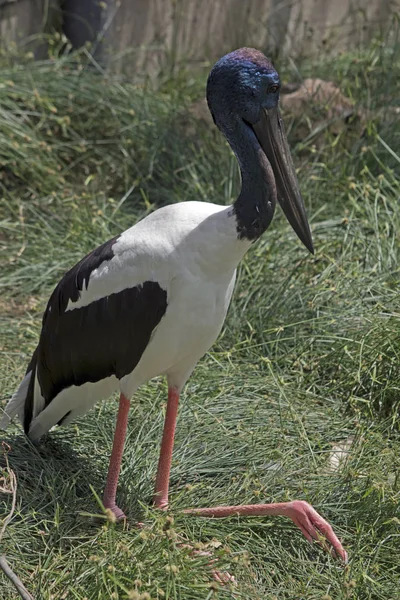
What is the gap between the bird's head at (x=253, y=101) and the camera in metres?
3.26

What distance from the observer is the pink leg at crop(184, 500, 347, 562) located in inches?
136

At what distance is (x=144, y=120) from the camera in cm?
653

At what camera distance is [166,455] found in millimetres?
3719

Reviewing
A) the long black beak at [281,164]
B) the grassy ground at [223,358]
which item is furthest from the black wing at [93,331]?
the long black beak at [281,164]

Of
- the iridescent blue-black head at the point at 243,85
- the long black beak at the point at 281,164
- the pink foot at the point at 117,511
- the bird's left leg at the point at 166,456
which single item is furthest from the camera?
the bird's left leg at the point at 166,456

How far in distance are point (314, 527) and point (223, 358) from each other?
1.42 m

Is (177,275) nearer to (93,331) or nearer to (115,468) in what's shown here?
(93,331)

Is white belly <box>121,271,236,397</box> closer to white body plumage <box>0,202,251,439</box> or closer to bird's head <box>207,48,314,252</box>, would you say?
white body plumage <box>0,202,251,439</box>

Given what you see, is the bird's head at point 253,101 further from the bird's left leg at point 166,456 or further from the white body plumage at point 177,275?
the bird's left leg at point 166,456

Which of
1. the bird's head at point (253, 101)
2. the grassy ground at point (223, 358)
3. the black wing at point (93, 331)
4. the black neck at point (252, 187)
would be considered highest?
the bird's head at point (253, 101)

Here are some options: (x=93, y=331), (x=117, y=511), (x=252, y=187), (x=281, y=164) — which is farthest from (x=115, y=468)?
(x=281, y=164)

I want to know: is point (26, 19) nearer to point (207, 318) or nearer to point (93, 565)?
point (207, 318)

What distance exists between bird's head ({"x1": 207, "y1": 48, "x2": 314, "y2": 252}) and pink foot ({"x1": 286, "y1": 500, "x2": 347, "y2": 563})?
3.74 ft

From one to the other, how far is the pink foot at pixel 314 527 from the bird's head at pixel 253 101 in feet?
3.74
